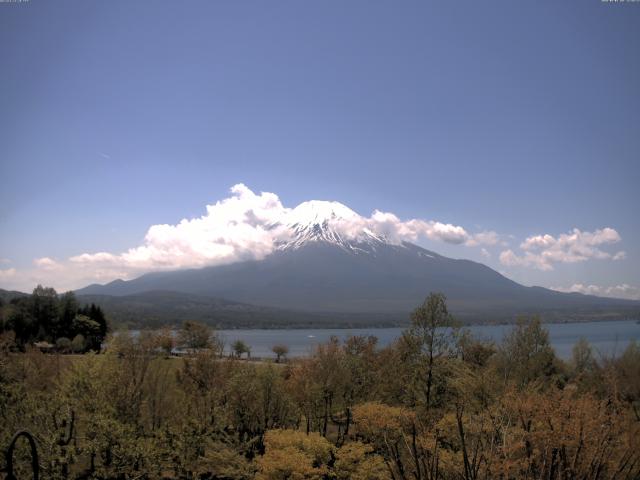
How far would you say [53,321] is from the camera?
260 ft

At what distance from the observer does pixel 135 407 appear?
78.6 ft

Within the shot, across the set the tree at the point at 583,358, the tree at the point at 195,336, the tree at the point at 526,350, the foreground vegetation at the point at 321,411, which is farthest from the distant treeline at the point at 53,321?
the tree at the point at 583,358

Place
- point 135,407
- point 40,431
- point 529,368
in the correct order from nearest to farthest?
point 40,431, point 135,407, point 529,368

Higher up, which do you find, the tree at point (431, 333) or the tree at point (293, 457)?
the tree at point (431, 333)

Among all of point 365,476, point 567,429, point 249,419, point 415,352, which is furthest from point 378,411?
point 567,429

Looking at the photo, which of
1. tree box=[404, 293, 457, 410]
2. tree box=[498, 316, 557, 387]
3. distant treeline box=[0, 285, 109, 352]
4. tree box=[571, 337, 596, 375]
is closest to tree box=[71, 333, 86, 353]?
distant treeline box=[0, 285, 109, 352]

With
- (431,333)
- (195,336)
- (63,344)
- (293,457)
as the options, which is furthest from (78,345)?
(293,457)

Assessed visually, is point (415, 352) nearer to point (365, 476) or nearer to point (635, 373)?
point (365, 476)

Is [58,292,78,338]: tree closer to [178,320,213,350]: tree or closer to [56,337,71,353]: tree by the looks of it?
[56,337,71,353]: tree

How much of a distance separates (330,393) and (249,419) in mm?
4954

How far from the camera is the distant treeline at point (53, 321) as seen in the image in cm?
7491

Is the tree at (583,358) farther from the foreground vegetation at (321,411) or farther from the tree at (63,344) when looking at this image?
the tree at (63,344)

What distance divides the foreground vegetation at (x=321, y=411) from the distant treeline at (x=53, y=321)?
42.1 meters

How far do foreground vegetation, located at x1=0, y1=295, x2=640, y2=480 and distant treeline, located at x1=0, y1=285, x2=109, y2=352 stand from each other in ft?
138
